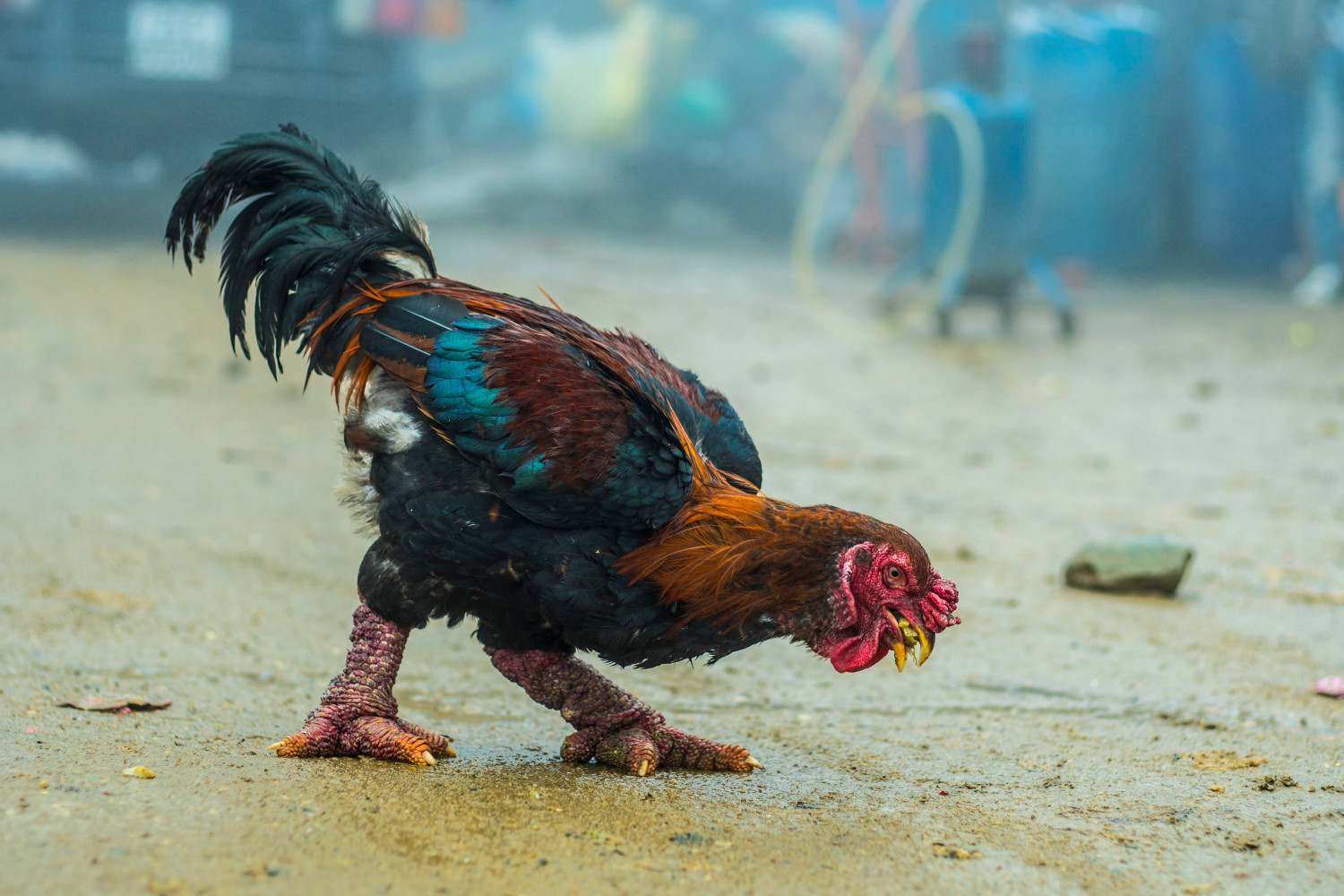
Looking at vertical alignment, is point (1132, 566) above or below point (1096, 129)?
below

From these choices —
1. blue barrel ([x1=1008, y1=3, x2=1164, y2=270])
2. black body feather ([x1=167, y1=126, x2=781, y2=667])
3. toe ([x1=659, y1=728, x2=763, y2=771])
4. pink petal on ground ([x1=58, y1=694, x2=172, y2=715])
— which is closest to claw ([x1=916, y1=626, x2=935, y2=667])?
black body feather ([x1=167, y1=126, x2=781, y2=667])

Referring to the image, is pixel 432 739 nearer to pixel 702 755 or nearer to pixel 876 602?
pixel 702 755

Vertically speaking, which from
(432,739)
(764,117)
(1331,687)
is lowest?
(432,739)

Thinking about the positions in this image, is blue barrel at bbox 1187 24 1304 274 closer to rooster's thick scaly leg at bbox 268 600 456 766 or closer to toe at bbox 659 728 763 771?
toe at bbox 659 728 763 771

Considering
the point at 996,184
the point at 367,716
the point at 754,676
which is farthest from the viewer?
the point at 996,184

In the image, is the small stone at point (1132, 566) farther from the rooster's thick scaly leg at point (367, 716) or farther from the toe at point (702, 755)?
the rooster's thick scaly leg at point (367, 716)

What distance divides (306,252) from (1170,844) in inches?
95.3

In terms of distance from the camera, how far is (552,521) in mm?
2695

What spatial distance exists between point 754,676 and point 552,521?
4.58ft

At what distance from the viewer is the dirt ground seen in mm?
2365

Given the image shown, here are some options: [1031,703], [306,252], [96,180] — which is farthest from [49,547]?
[96,180]

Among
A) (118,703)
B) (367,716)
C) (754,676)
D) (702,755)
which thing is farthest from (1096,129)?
(118,703)

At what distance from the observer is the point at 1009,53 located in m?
13.4

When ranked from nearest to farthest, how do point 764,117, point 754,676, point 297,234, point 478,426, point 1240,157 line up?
point 478,426 → point 297,234 → point 754,676 → point 1240,157 → point 764,117
